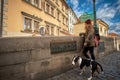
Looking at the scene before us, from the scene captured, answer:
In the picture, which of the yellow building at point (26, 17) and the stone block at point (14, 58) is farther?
the yellow building at point (26, 17)

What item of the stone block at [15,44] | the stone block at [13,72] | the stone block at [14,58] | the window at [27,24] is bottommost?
the stone block at [13,72]

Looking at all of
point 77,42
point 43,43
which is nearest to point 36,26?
point 77,42

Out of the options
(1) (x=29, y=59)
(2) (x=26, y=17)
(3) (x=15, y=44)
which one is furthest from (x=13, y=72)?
(2) (x=26, y=17)

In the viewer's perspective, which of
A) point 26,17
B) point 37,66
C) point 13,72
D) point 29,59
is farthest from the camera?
point 26,17

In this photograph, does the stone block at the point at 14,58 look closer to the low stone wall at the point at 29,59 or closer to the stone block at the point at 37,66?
the low stone wall at the point at 29,59

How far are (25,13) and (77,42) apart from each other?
10815 millimetres

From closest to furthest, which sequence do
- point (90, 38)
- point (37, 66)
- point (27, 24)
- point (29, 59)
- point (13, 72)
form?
point (13, 72)
point (29, 59)
point (37, 66)
point (90, 38)
point (27, 24)

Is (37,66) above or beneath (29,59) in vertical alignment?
beneath

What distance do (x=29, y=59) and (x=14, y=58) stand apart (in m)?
0.50

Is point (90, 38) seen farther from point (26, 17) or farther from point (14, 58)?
point (26, 17)

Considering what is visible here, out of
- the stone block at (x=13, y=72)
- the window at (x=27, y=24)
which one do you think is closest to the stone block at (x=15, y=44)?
the stone block at (x=13, y=72)

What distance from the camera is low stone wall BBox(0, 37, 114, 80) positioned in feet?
11.9

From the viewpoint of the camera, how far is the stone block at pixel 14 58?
141 inches

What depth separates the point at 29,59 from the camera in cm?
416
